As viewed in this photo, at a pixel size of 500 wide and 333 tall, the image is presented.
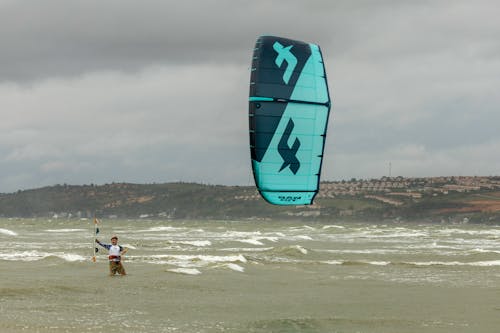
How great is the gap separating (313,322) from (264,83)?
7.66 m

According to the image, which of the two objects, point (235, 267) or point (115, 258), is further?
point (235, 267)

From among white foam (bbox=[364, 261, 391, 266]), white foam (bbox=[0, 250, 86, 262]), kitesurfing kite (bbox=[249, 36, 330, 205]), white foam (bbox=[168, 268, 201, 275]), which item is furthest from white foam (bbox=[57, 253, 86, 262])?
kitesurfing kite (bbox=[249, 36, 330, 205])

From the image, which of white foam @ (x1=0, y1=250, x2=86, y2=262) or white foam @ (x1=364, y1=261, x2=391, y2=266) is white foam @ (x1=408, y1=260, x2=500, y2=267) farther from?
white foam @ (x1=0, y1=250, x2=86, y2=262)

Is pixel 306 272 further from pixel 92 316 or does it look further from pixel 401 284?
pixel 92 316

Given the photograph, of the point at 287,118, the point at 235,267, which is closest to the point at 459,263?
the point at 235,267

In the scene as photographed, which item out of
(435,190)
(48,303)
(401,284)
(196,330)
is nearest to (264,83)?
(196,330)

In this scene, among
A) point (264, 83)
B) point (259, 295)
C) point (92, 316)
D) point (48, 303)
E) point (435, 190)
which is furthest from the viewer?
point (435, 190)

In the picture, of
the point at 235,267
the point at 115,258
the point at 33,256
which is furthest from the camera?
the point at 33,256

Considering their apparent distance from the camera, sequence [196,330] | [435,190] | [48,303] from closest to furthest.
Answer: [196,330]
[48,303]
[435,190]

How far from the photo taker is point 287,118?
14.2 metres

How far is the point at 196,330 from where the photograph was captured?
735 inches

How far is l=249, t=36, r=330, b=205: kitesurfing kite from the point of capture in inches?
545

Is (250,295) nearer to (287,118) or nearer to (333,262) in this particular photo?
(287,118)

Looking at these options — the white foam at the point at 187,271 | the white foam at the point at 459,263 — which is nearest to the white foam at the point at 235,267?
the white foam at the point at 187,271
